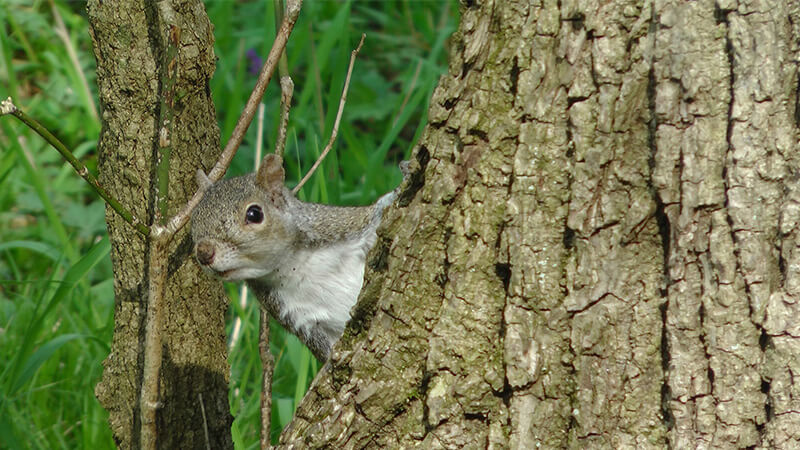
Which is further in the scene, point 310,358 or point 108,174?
point 310,358

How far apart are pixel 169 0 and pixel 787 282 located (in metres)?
1.35

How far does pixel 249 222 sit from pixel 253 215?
23mm

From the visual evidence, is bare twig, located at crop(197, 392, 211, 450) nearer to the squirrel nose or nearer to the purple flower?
the squirrel nose

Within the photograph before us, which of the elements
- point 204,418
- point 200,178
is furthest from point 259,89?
point 204,418

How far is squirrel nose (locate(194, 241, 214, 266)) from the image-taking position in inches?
89.1

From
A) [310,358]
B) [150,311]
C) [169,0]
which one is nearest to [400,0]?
[310,358]

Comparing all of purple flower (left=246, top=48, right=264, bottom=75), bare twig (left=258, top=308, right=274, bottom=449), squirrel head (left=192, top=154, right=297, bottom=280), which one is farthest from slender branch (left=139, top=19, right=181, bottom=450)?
purple flower (left=246, top=48, right=264, bottom=75)

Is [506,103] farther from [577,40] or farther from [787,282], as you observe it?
[787,282]

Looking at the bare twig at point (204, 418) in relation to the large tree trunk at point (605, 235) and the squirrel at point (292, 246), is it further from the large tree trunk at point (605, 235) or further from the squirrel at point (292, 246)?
the large tree trunk at point (605, 235)

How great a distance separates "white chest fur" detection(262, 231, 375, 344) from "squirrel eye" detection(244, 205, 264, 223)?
0.15 metres

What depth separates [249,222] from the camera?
261 cm

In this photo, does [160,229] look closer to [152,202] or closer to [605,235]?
[152,202]

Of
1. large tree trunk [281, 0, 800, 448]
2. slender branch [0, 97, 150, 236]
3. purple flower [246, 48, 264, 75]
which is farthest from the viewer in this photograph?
purple flower [246, 48, 264, 75]

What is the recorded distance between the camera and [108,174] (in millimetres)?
2223
